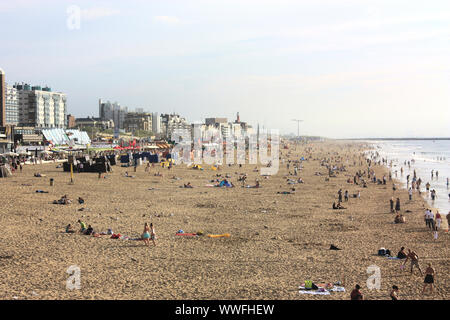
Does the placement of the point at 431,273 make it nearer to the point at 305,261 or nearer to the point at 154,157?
the point at 305,261

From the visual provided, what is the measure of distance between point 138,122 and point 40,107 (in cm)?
5951

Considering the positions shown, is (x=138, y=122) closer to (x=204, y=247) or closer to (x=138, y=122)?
(x=138, y=122)

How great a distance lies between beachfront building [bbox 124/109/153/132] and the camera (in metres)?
171

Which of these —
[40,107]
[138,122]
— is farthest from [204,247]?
[138,122]

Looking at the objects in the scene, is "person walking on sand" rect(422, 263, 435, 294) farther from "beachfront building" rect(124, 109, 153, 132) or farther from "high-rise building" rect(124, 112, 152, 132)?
"high-rise building" rect(124, 112, 152, 132)

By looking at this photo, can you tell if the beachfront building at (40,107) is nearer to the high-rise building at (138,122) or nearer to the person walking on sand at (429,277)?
the high-rise building at (138,122)

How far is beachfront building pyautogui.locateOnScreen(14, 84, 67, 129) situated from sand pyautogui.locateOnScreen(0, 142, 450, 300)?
308 ft

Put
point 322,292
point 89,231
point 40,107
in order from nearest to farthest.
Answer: point 322,292 → point 89,231 → point 40,107

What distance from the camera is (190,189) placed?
101ft

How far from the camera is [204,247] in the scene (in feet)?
48.4

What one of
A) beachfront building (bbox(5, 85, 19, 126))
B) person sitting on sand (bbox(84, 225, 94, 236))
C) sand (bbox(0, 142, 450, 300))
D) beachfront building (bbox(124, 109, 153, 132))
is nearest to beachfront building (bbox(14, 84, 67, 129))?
beachfront building (bbox(5, 85, 19, 126))

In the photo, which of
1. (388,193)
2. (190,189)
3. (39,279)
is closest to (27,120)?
(190,189)

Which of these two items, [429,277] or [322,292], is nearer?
[322,292]

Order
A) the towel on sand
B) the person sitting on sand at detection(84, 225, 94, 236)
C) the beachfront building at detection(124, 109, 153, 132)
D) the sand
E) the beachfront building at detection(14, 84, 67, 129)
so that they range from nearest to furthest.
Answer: the towel on sand, the sand, the person sitting on sand at detection(84, 225, 94, 236), the beachfront building at detection(14, 84, 67, 129), the beachfront building at detection(124, 109, 153, 132)
